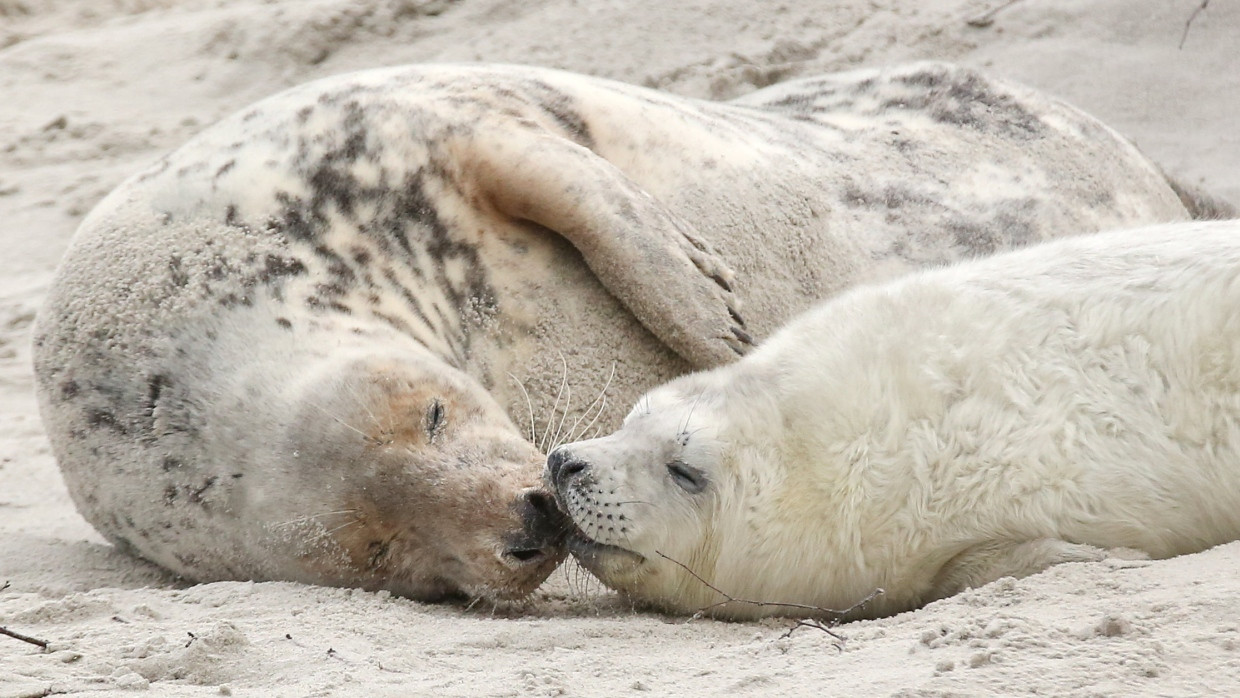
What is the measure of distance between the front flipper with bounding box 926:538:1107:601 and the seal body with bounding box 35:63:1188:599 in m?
0.77

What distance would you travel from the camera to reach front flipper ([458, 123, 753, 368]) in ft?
12.4

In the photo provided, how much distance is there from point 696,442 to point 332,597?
770 millimetres

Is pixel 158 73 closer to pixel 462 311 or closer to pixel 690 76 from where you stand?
pixel 690 76

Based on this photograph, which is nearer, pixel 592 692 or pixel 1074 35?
pixel 592 692

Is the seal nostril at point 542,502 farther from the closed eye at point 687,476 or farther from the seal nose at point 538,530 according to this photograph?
the closed eye at point 687,476

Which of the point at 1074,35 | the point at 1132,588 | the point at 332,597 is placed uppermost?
the point at 1074,35

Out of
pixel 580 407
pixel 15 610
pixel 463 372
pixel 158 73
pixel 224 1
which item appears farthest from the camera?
pixel 224 1

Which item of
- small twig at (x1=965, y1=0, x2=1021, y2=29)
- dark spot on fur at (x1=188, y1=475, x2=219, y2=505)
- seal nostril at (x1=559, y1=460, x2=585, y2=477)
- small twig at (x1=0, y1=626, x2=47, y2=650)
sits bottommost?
dark spot on fur at (x1=188, y1=475, x2=219, y2=505)

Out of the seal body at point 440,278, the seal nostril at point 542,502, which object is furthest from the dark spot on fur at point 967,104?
the seal nostril at point 542,502

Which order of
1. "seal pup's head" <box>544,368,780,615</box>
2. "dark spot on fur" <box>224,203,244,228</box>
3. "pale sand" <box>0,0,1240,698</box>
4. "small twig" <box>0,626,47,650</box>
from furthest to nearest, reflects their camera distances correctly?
"dark spot on fur" <box>224,203,244,228</box>, "seal pup's head" <box>544,368,780,615</box>, "small twig" <box>0,626,47,650</box>, "pale sand" <box>0,0,1240,698</box>

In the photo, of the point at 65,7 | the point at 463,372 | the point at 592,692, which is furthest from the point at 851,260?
the point at 65,7

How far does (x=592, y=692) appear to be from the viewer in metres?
2.26

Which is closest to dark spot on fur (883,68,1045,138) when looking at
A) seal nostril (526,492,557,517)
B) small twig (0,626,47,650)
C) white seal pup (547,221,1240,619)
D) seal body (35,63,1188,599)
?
seal body (35,63,1188,599)

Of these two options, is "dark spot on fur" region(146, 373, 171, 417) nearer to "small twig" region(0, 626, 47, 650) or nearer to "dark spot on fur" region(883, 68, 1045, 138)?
"small twig" region(0, 626, 47, 650)
